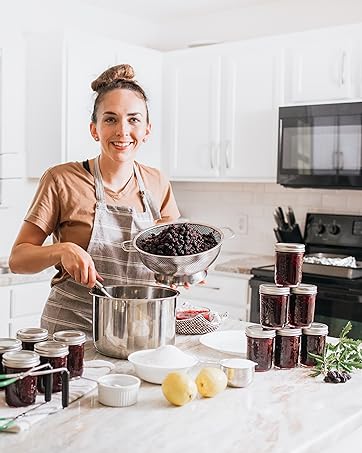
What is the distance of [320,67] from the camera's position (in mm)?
3791

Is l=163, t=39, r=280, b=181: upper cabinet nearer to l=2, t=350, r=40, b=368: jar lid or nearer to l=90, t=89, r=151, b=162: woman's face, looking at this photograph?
l=90, t=89, r=151, b=162: woman's face

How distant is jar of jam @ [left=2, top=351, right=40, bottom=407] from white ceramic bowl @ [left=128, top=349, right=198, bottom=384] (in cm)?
30

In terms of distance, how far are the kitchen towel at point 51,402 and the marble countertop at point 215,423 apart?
16 millimetres

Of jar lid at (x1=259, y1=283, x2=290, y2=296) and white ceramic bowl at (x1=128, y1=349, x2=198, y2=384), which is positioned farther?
jar lid at (x1=259, y1=283, x2=290, y2=296)

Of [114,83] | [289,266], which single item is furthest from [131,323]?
[114,83]

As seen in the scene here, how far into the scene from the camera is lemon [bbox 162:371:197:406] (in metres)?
1.60

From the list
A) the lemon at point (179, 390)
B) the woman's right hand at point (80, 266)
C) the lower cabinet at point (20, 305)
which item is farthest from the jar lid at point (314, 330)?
the lower cabinet at point (20, 305)

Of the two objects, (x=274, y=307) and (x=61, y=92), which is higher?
(x=61, y=92)

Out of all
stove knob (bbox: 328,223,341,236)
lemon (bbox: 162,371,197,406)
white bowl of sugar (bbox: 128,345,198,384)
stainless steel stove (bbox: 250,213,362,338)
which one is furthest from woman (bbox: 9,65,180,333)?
stove knob (bbox: 328,223,341,236)

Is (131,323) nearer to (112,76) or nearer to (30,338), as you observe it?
(30,338)

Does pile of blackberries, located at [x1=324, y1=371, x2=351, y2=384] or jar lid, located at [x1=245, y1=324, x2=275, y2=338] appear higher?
jar lid, located at [x1=245, y1=324, x2=275, y2=338]

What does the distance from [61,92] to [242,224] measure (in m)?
1.47

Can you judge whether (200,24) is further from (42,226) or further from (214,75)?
(42,226)

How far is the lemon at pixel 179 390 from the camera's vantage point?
1597 mm
